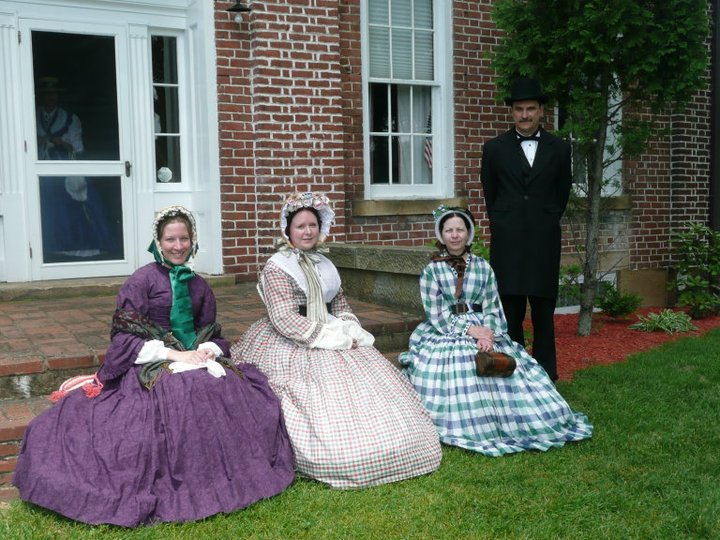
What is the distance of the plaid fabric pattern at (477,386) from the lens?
439 cm

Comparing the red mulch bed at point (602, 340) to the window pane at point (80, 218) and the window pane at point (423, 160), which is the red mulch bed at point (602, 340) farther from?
the window pane at point (80, 218)

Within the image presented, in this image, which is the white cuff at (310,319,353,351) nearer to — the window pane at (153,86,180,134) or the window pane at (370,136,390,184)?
the window pane at (153,86,180,134)

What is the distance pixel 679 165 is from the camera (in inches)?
387

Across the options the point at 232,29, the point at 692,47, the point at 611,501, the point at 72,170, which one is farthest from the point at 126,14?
the point at 611,501

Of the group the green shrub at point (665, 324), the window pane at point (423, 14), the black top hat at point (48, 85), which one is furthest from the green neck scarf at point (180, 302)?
the green shrub at point (665, 324)

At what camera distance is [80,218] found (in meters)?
7.05

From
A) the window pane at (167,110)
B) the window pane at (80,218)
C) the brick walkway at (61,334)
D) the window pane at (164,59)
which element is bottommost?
the brick walkway at (61,334)

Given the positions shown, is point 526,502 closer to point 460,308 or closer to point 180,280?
point 460,308

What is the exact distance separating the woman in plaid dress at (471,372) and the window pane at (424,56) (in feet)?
12.5

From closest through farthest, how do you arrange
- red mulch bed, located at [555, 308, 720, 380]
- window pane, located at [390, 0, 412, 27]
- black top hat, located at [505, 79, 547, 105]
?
black top hat, located at [505, 79, 547, 105] → red mulch bed, located at [555, 308, 720, 380] → window pane, located at [390, 0, 412, 27]

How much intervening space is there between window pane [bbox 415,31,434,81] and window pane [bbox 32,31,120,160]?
9.29 ft

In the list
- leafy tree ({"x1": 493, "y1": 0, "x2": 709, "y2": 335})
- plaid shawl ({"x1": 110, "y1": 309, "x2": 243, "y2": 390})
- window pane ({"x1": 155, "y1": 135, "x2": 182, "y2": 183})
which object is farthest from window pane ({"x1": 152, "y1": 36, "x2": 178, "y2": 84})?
plaid shawl ({"x1": 110, "y1": 309, "x2": 243, "y2": 390})

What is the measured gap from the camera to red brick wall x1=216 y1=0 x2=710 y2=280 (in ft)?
23.4

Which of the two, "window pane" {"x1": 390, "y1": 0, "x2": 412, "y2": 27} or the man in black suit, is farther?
"window pane" {"x1": 390, "y1": 0, "x2": 412, "y2": 27}
